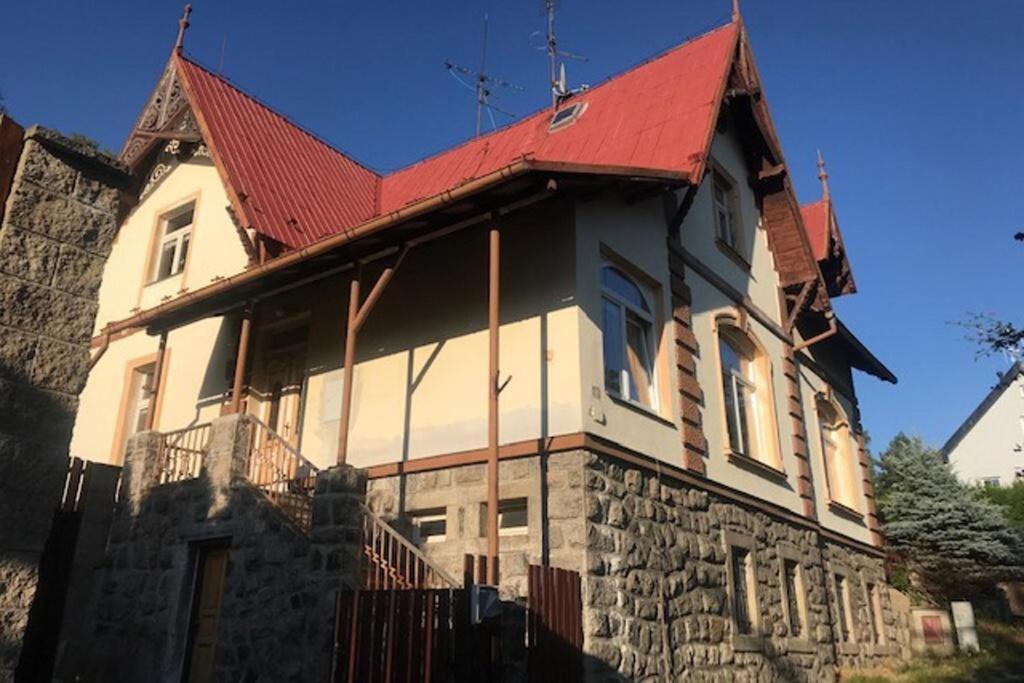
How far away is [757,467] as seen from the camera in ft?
41.2

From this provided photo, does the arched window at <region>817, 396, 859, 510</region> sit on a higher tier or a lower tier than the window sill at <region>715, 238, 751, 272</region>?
lower

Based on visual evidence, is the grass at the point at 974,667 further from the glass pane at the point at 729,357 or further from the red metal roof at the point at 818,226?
the red metal roof at the point at 818,226

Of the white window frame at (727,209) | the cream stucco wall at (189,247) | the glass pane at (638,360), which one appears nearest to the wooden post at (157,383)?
the cream stucco wall at (189,247)

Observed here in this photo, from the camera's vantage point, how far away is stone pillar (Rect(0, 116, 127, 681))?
3.59 metres

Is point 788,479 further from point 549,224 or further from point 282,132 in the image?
point 282,132

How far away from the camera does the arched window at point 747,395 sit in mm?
12898

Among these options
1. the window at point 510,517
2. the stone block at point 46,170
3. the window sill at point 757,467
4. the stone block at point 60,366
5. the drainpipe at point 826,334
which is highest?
the drainpipe at point 826,334

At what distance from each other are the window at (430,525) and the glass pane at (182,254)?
7363 millimetres

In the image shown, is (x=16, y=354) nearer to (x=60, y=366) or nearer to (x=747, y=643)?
(x=60, y=366)

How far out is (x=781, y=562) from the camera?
1259 cm

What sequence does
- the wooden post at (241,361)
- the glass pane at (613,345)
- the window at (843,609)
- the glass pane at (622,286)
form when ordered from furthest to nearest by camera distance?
1. the window at (843,609)
2. the wooden post at (241,361)
3. the glass pane at (622,286)
4. the glass pane at (613,345)

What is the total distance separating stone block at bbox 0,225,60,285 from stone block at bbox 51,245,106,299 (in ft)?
0.10

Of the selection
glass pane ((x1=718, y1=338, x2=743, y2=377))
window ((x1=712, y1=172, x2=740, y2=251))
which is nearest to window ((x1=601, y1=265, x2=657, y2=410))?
glass pane ((x1=718, y1=338, x2=743, y2=377))

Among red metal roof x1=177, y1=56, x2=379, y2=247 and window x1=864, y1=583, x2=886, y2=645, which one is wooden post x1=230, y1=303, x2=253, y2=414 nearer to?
red metal roof x1=177, y1=56, x2=379, y2=247
